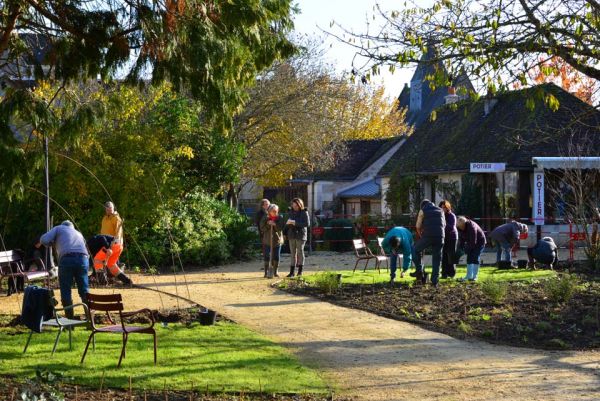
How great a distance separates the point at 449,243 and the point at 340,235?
12287 millimetres

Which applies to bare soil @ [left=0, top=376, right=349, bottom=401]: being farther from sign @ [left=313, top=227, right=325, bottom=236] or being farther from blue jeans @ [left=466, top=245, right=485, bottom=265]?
sign @ [left=313, top=227, right=325, bottom=236]

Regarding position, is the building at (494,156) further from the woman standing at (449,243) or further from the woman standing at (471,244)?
the woman standing at (449,243)

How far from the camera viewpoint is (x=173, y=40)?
10547 millimetres

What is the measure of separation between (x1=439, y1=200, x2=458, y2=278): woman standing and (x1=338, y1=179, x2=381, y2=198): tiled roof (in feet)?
91.7

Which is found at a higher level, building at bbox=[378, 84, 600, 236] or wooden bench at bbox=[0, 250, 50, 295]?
building at bbox=[378, 84, 600, 236]

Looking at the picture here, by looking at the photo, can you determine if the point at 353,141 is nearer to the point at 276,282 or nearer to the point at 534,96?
the point at 276,282

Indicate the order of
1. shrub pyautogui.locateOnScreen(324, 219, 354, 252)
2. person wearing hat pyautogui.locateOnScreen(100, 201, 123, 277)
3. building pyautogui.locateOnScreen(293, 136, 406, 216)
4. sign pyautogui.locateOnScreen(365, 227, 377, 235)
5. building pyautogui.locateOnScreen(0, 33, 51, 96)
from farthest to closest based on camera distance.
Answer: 1. building pyautogui.locateOnScreen(293, 136, 406, 216)
2. sign pyautogui.locateOnScreen(365, 227, 377, 235)
3. shrub pyautogui.locateOnScreen(324, 219, 354, 252)
4. person wearing hat pyautogui.locateOnScreen(100, 201, 123, 277)
5. building pyautogui.locateOnScreen(0, 33, 51, 96)

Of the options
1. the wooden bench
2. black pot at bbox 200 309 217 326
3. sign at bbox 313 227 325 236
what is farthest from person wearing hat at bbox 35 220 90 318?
sign at bbox 313 227 325 236

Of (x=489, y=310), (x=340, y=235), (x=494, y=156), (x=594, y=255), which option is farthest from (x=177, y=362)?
A: (x=494, y=156)

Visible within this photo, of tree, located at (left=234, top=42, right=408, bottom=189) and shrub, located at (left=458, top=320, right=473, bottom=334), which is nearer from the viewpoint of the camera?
shrub, located at (left=458, top=320, right=473, bottom=334)

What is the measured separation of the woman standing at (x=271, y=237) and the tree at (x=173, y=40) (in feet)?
25.8

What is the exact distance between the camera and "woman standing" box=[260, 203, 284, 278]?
20.2m

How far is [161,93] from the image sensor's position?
23656 mm

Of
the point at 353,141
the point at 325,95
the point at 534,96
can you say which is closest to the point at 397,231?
the point at 534,96
